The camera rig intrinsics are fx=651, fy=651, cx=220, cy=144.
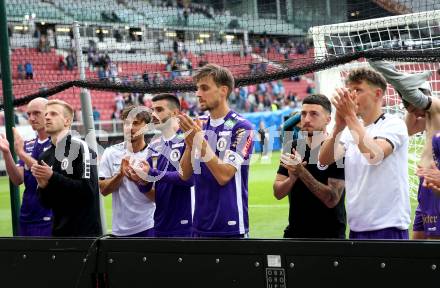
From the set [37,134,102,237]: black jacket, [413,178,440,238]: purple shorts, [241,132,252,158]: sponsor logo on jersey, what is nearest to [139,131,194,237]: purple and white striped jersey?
[37,134,102,237]: black jacket

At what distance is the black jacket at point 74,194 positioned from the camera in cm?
465


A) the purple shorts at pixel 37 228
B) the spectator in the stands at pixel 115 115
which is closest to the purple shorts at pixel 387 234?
the purple shorts at pixel 37 228

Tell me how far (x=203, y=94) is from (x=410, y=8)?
2.15m

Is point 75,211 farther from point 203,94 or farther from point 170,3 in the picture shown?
point 170,3

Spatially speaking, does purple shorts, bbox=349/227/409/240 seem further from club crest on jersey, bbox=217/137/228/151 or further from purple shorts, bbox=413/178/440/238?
club crest on jersey, bbox=217/137/228/151

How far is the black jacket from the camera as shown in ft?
15.3

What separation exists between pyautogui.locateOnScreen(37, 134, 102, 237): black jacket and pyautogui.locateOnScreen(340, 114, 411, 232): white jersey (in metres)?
1.99

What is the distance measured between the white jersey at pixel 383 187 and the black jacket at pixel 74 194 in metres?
1.99

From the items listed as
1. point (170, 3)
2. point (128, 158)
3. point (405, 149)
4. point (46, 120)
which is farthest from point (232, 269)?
point (170, 3)

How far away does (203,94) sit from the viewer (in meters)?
4.22

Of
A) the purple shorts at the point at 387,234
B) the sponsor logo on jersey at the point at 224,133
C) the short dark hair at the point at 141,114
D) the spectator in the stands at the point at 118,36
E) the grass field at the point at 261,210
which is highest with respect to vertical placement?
the spectator in the stands at the point at 118,36

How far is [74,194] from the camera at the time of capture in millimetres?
Result: 4660

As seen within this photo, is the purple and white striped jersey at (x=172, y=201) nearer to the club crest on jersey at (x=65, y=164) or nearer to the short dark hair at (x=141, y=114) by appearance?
the short dark hair at (x=141, y=114)

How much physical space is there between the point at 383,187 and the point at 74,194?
2207mm
